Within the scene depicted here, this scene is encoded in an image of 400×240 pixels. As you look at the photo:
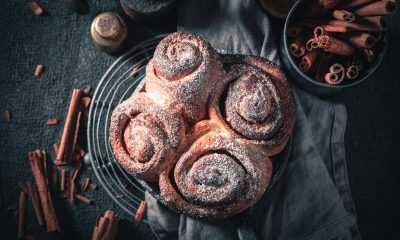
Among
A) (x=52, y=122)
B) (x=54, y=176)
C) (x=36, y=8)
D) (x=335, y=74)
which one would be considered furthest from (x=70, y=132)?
(x=335, y=74)

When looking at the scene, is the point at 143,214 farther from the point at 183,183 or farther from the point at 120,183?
the point at 183,183

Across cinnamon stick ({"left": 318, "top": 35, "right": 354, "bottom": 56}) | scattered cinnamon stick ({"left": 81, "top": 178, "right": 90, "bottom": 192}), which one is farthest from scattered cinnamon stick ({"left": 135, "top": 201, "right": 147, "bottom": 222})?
cinnamon stick ({"left": 318, "top": 35, "right": 354, "bottom": 56})

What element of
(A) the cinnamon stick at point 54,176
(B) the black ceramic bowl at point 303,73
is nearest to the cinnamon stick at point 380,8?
(B) the black ceramic bowl at point 303,73

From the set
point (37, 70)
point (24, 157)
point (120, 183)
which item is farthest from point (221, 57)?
point (24, 157)

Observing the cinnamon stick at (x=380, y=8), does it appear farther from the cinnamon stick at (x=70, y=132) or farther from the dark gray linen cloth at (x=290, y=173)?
the cinnamon stick at (x=70, y=132)

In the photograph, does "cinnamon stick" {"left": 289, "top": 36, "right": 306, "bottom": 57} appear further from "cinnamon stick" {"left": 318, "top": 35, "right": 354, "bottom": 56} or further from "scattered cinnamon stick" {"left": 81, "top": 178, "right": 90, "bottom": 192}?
"scattered cinnamon stick" {"left": 81, "top": 178, "right": 90, "bottom": 192}

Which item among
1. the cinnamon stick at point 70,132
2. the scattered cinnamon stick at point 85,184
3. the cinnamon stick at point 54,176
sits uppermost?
the cinnamon stick at point 70,132
